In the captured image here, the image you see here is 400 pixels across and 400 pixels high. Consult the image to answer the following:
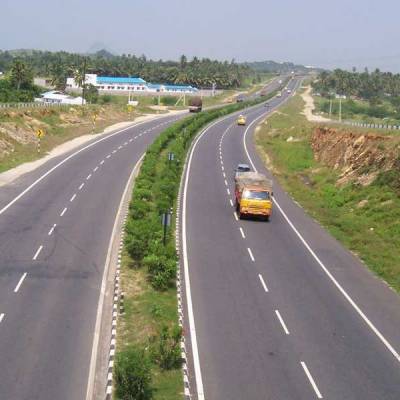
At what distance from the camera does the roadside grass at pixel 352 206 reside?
3008 centimetres

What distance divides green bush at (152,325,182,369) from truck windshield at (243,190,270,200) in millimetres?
19472

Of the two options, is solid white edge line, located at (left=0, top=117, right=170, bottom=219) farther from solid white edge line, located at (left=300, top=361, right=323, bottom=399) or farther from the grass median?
solid white edge line, located at (left=300, top=361, right=323, bottom=399)

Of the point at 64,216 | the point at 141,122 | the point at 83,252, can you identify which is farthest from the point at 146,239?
the point at 141,122

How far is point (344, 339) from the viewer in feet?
65.5

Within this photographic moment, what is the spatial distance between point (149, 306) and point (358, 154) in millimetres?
33643

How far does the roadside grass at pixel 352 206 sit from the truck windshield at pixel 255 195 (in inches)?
160

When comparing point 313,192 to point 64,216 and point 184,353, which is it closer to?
point 64,216

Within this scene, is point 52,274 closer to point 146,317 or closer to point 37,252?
point 37,252

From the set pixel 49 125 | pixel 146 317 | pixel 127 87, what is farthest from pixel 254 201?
pixel 127 87

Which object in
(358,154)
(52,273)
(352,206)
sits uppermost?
(358,154)

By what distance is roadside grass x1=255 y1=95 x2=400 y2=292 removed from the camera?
98.7ft

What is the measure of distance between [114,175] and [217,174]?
9866 millimetres

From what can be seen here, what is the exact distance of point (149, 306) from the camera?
2116 centimetres

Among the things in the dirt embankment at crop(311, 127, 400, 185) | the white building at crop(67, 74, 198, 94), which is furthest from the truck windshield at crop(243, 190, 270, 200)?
the white building at crop(67, 74, 198, 94)
